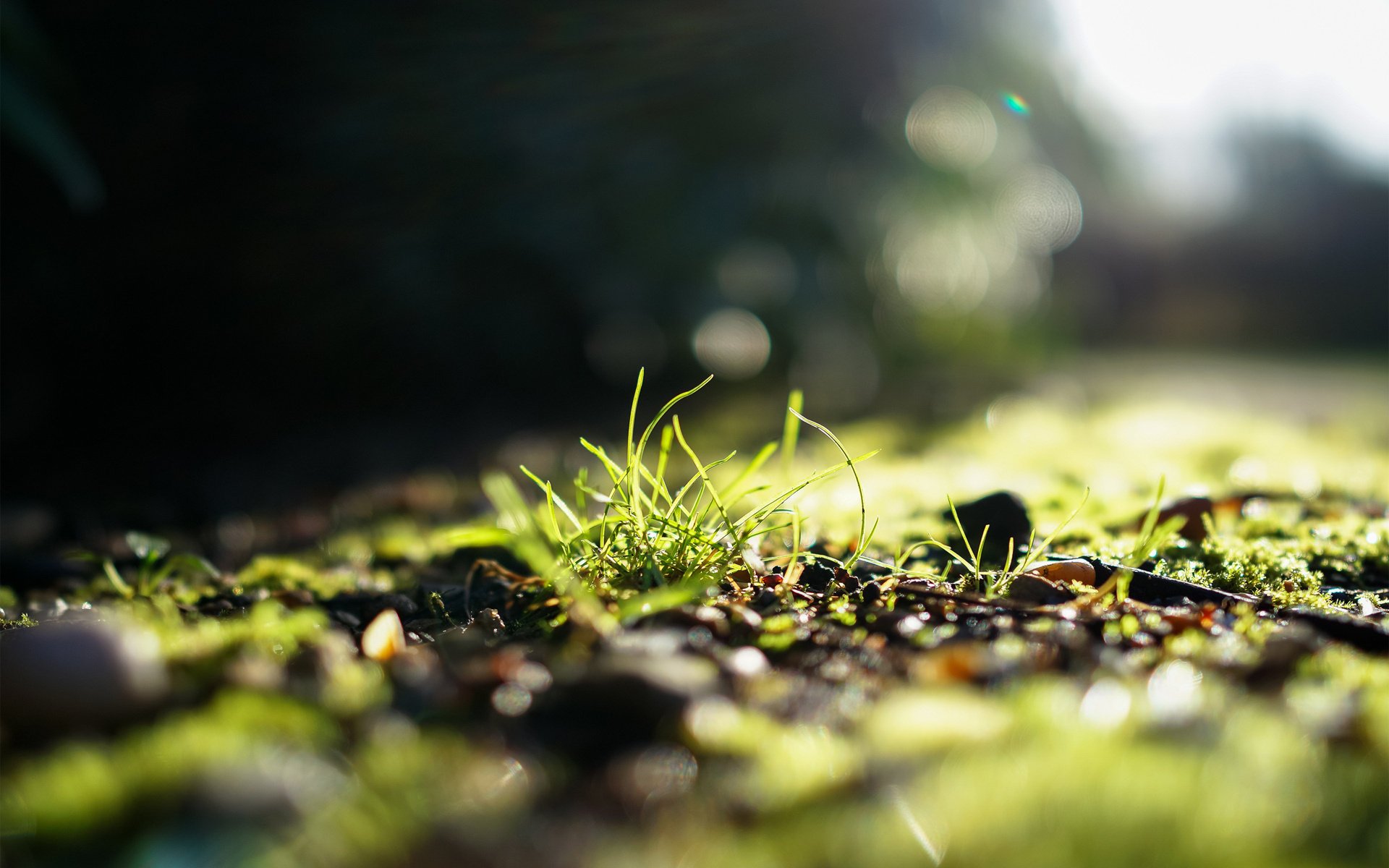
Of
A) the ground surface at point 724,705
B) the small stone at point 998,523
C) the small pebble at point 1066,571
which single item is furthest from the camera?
the small stone at point 998,523

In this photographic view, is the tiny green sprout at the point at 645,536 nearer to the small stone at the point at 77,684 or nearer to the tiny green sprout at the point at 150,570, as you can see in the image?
the small stone at the point at 77,684

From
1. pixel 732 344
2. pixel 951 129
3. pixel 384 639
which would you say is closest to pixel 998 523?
pixel 384 639

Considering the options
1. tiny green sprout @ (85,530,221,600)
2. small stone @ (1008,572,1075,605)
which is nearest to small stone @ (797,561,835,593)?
small stone @ (1008,572,1075,605)

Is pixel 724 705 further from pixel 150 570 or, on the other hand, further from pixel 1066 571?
pixel 150 570

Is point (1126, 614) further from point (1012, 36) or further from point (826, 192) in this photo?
point (1012, 36)

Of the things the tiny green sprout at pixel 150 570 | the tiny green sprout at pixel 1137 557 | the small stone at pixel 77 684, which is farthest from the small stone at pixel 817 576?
the tiny green sprout at pixel 150 570

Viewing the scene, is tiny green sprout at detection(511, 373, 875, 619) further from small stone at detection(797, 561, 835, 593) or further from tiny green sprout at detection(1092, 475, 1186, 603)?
tiny green sprout at detection(1092, 475, 1186, 603)
